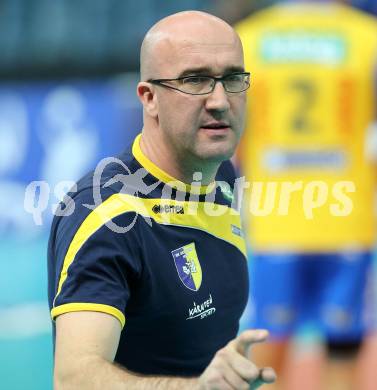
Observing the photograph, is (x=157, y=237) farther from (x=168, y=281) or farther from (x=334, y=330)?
(x=334, y=330)

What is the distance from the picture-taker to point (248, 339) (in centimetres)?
266

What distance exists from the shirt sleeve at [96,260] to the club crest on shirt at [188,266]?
0.22 m

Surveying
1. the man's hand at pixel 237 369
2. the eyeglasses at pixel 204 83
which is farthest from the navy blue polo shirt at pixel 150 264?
the man's hand at pixel 237 369

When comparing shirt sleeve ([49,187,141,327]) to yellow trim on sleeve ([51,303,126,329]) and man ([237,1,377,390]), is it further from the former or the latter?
man ([237,1,377,390])

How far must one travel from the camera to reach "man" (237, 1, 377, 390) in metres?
5.82

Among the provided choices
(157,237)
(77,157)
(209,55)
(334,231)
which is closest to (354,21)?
(334,231)

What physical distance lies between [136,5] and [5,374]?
5.75 meters

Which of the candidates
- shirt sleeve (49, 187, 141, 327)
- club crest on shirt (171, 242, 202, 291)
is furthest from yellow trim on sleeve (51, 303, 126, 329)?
club crest on shirt (171, 242, 202, 291)

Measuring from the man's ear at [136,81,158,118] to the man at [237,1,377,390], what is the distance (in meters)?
2.08

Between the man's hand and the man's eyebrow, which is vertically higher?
the man's eyebrow

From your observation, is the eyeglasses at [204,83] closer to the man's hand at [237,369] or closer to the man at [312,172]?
the man's hand at [237,369]

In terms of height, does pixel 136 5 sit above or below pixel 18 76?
above

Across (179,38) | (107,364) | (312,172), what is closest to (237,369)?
(107,364)

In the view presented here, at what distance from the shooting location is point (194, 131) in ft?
12.0
